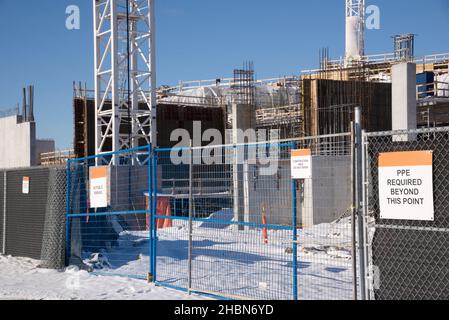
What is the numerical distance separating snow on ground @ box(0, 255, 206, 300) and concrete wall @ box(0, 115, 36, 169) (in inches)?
685

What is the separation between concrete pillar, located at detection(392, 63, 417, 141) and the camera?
18667mm

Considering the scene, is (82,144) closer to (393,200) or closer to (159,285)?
(159,285)

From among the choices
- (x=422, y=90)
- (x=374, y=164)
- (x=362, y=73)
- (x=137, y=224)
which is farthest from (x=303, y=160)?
(x=422, y=90)

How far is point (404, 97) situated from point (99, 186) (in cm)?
1167

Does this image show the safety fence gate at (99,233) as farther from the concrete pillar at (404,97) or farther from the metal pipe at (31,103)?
the metal pipe at (31,103)

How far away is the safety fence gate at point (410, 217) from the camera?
17.9 ft

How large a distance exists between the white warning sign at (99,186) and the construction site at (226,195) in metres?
0.04

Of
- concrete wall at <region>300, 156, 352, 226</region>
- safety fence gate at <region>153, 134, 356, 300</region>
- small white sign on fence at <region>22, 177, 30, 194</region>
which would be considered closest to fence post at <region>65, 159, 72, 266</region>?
small white sign on fence at <region>22, 177, 30, 194</region>

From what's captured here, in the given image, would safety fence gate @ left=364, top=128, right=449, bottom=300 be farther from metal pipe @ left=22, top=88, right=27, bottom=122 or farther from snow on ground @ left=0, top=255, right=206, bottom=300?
metal pipe @ left=22, top=88, right=27, bottom=122

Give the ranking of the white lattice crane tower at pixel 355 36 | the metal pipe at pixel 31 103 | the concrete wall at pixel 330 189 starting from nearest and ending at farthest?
the concrete wall at pixel 330 189, the metal pipe at pixel 31 103, the white lattice crane tower at pixel 355 36

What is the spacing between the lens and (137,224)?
17281mm

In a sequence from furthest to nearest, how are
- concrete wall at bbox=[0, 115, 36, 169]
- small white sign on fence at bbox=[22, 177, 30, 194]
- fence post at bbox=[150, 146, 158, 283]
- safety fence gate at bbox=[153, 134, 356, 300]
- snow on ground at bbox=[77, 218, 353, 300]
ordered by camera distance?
concrete wall at bbox=[0, 115, 36, 169] → small white sign on fence at bbox=[22, 177, 30, 194] → fence post at bbox=[150, 146, 158, 283] → snow on ground at bbox=[77, 218, 353, 300] → safety fence gate at bbox=[153, 134, 356, 300]

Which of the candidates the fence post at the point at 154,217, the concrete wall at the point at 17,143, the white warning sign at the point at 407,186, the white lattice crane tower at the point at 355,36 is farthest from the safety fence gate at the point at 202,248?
the white lattice crane tower at the point at 355,36

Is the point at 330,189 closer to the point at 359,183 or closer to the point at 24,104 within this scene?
the point at 359,183
